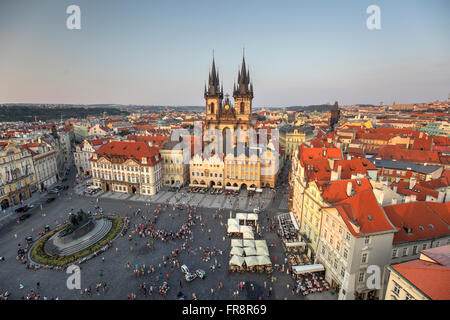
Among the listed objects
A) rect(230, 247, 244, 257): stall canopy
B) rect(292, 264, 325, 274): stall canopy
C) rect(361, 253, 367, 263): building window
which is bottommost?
rect(230, 247, 244, 257): stall canopy

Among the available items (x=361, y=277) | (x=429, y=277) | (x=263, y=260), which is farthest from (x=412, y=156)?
(x=429, y=277)

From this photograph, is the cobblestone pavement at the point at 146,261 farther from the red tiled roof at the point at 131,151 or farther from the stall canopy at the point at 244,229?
the red tiled roof at the point at 131,151

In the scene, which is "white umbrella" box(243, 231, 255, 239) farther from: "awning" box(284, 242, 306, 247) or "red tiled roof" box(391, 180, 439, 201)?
"red tiled roof" box(391, 180, 439, 201)

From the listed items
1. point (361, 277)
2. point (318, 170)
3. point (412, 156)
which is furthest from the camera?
point (412, 156)

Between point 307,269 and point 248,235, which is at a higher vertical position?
point 248,235

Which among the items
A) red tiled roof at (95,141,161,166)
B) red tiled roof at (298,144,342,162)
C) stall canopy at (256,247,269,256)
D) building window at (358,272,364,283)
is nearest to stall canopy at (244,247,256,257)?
stall canopy at (256,247,269,256)

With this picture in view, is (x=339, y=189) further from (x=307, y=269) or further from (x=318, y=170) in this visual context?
(x=307, y=269)
